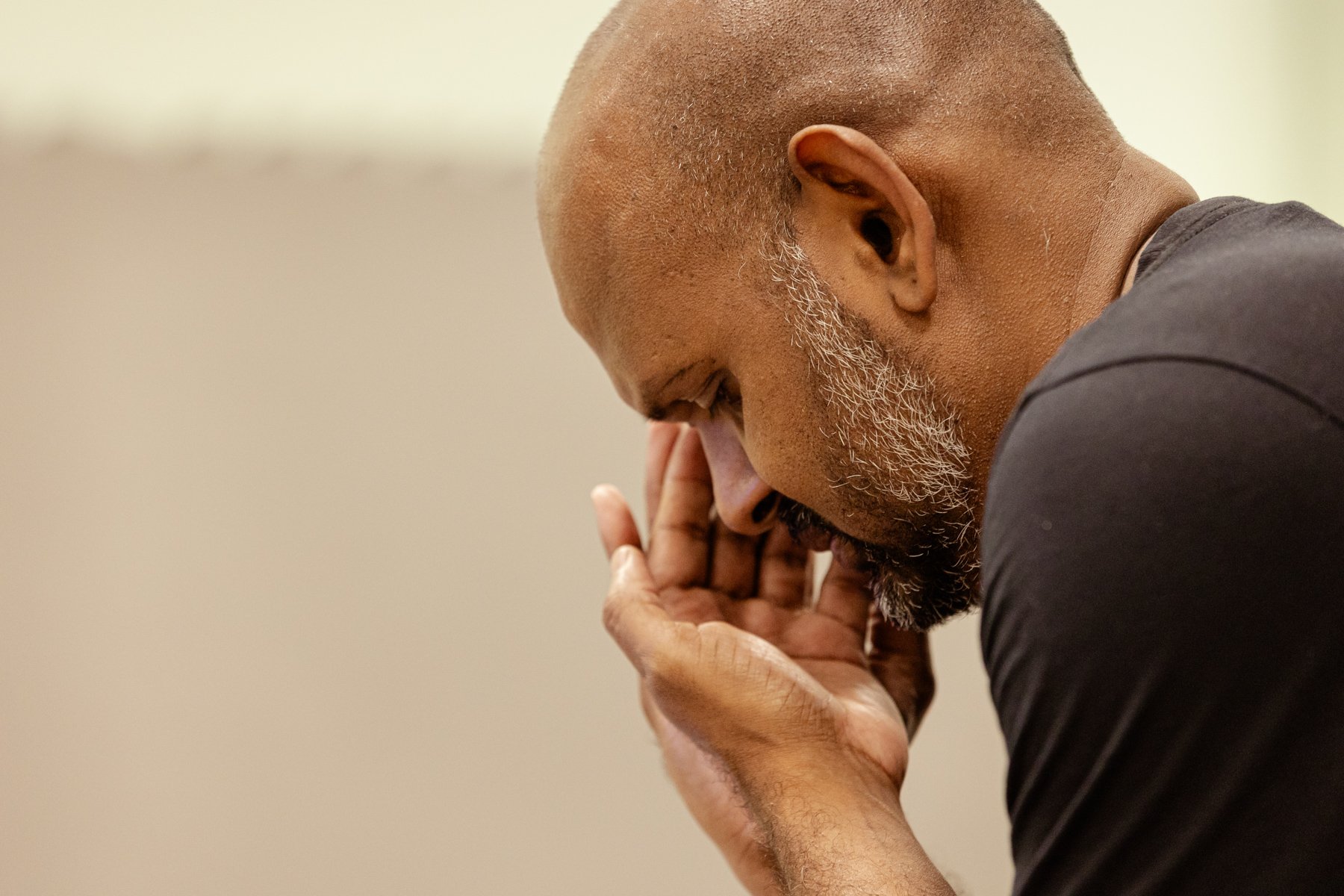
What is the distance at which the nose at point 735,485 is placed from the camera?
1.06 m

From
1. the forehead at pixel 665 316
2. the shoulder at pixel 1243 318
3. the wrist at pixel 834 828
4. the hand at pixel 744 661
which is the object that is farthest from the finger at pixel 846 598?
the shoulder at pixel 1243 318

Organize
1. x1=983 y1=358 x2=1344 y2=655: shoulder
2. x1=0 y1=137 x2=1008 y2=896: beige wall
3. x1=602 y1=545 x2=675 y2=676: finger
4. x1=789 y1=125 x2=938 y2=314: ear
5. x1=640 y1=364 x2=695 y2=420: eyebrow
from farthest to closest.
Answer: x1=0 y1=137 x2=1008 y2=896: beige wall, x1=602 y1=545 x2=675 y2=676: finger, x1=640 y1=364 x2=695 y2=420: eyebrow, x1=789 y1=125 x2=938 y2=314: ear, x1=983 y1=358 x2=1344 y2=655: shoulder

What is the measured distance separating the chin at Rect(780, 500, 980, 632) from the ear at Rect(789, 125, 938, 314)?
0.20 meters

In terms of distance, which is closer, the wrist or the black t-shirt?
the black t-shirt

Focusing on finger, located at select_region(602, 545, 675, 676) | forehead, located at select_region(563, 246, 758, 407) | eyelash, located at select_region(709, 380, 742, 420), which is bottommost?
finger, located at select_region(602, 545, 675, 676)

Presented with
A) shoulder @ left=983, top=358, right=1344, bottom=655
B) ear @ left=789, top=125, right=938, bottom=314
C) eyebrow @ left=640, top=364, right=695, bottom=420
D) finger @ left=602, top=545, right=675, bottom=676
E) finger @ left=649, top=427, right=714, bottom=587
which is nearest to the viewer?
shoulder @ left=983, top=358, right=1344, bottom=655

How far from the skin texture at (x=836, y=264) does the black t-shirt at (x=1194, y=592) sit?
23 cm

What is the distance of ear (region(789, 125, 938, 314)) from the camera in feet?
2.80

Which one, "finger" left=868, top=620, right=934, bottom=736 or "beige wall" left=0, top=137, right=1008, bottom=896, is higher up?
"beige wall" left=0, top=137, right=1008, bottom=896

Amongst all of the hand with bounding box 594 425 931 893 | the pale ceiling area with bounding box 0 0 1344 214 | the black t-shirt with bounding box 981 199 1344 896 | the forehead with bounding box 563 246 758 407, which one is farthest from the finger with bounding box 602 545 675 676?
the pale ceiling area with bounding box 0 0 1344 214

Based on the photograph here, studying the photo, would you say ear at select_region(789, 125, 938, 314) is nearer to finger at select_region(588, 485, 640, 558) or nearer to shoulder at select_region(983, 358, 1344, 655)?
shoulder at select_region(983, 358, 1344, 655)

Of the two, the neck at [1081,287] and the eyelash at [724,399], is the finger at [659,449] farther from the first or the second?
the neck at [1081,287]

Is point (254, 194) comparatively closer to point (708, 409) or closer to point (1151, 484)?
point (708, 409)

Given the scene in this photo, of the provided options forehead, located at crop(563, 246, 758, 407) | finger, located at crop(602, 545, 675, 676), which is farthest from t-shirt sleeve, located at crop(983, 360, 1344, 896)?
finger, located at crop(602, 545, 675, 676)
